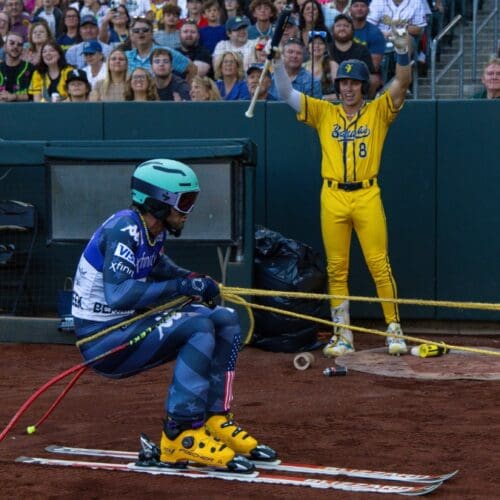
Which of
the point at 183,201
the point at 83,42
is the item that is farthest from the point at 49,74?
the point at 183,201

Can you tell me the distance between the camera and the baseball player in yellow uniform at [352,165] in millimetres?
9219

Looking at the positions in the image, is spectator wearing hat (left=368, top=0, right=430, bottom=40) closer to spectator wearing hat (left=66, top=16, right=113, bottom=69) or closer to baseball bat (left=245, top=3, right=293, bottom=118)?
baseball bat (left=245, top=3, right=293, bottom=118)

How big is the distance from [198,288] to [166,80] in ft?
19.9

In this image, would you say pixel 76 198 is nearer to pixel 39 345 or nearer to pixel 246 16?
pixel 39 345

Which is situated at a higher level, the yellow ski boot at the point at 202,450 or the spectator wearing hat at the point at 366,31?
the spectator wearing hat at the point at 366,31

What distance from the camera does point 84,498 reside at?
17.4 ft

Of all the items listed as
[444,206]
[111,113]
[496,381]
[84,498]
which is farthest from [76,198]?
[84,498]

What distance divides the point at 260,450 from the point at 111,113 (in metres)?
5.50

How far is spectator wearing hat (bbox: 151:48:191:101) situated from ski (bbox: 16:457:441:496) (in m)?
6.01

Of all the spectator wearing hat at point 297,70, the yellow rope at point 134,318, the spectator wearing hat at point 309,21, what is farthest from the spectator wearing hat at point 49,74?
the yellow rope at point 134,318

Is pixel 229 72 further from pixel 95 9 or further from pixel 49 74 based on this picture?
pixel 95 9

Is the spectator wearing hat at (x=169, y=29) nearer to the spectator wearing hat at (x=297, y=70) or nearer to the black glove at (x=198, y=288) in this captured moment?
the spectator wearing hat at (x=297, y=70)

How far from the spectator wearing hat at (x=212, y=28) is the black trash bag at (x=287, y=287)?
3.83m

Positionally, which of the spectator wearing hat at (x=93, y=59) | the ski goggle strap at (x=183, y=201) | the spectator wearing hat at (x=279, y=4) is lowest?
the ski goggle strap at (x=183, y=201)
